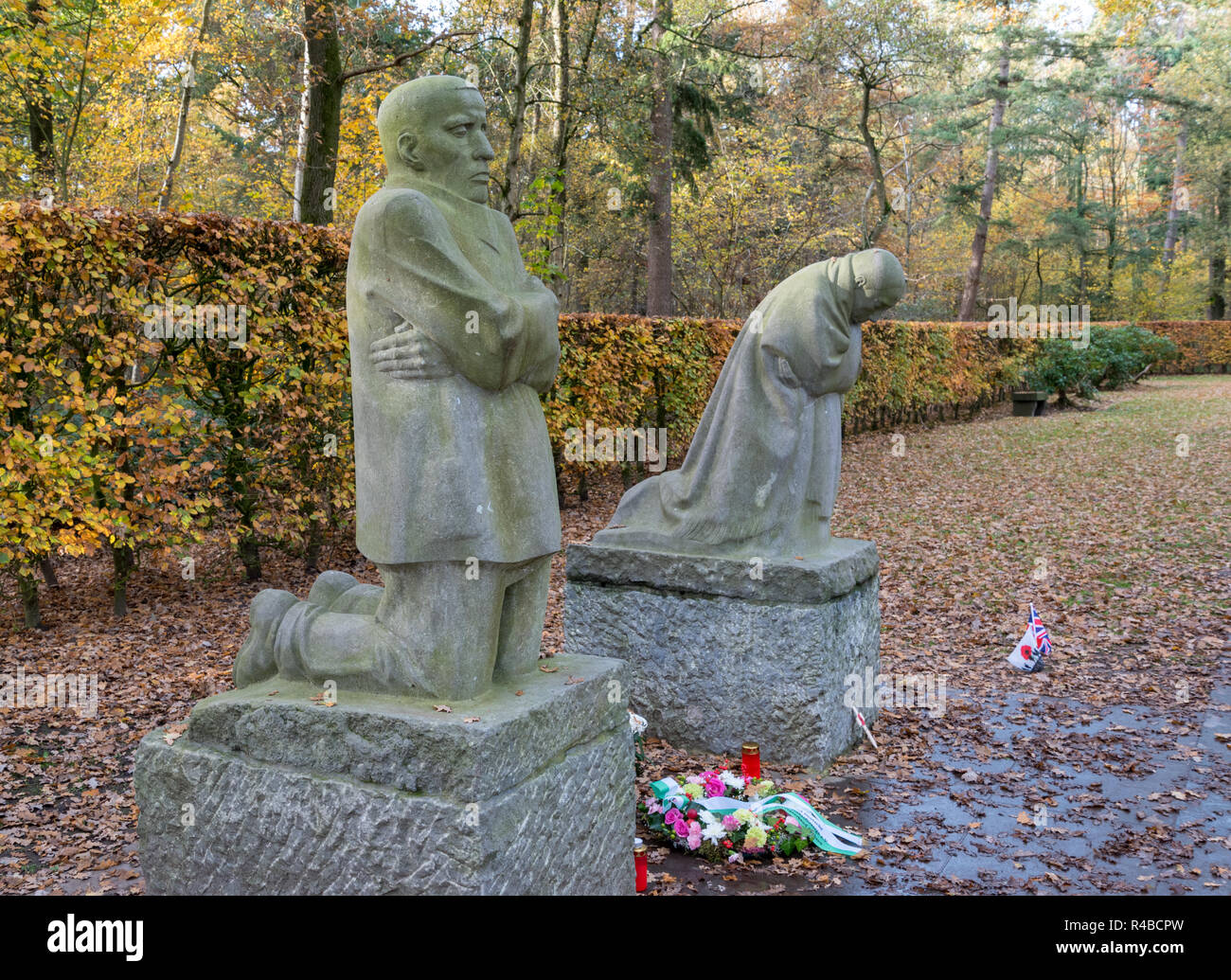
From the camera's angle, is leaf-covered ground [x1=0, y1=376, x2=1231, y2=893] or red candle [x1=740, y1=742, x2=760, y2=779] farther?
red candle [x1=740, y1=742, x2=760, y2=779]

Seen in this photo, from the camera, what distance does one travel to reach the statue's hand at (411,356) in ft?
9.15

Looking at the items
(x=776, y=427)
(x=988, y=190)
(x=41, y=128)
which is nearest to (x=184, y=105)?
(x=41, y=128)

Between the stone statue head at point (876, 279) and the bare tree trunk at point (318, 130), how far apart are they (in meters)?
7.67

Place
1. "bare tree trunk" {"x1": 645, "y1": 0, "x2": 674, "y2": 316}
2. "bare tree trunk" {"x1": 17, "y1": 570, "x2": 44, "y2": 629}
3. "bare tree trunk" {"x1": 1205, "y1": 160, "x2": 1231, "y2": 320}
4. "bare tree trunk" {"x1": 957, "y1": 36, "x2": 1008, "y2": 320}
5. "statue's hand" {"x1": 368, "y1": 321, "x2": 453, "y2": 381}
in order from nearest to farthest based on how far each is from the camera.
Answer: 1. "statue's hand" {"x1": 368, "y1": 321, "x2": 453, "y2": 381}
2. "bare tree trunk" {"x1": 17, "y1": 570, "x2": 44, "y2": 629}
3. "bare tree trunk" {"x1": 645, "y1": 0, "x2": 674, "y2": 316}
4. "bare tree trunk" {"x1": 957, "y1": 36, "x2": 1008, "y2": 320}
5. "bare tree trunk" {"x1": 1205, "y1": 160, "x2": 1231, "y2": 320}

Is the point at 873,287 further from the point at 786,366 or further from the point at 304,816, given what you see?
the point at 304,816

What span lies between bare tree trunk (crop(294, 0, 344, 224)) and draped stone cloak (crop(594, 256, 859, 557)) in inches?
295

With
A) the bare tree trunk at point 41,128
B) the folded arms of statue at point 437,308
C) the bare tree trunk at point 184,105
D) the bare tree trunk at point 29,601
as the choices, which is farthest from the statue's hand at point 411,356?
the bare tree trunk at point 41,128

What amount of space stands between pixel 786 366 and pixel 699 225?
18.1 metres

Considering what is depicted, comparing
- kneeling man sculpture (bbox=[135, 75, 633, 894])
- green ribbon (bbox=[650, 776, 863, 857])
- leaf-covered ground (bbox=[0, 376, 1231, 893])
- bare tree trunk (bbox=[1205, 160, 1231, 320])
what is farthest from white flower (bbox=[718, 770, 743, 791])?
bare tree trunk (bbox=[1205, 160, 1231, 320])

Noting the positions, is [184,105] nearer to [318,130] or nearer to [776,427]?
[318,130]

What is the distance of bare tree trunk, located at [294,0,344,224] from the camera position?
434 inches

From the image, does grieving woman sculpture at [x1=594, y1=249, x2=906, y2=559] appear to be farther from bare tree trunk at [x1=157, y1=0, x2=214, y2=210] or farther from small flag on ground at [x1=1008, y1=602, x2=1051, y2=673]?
bare tree trunk at [x1=157, y1=0, x2=214, y2=210]

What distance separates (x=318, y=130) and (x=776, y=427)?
833 centimetres

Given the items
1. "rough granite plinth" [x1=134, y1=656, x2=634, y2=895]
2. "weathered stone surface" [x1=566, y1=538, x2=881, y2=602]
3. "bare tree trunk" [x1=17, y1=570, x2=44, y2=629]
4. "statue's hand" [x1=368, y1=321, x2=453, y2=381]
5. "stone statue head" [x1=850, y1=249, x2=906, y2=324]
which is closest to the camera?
"rough granite plinth" [x1=134, y1=656, x2=634, y2=895]
